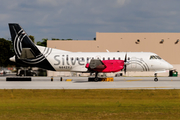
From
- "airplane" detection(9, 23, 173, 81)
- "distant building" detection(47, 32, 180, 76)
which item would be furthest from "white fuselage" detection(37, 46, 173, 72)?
"distant building" detection(47, 32, 180, 76)

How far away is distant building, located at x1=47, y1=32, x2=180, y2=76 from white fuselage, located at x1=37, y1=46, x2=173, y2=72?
31.9m

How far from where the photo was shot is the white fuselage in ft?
122

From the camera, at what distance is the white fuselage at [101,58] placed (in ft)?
122

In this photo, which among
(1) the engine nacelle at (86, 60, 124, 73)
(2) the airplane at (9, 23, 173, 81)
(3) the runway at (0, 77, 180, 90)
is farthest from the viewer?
(2) the airplane at (9, 23, 173, 81)

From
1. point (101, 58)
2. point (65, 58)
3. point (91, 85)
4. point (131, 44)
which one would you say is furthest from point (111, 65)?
point (131, 44)

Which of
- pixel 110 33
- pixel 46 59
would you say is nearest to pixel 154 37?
pixel 110 33

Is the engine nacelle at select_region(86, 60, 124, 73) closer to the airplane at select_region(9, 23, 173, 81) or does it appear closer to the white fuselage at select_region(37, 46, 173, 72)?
the airplane at select_region(9, 23, 173, 81)

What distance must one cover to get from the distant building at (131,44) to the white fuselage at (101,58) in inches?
1256

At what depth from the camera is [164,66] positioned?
3712 centimetres

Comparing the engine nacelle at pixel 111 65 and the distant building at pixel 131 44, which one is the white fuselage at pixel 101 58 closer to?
the engine nacelle at pixel 111 65

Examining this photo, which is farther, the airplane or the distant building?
the distant building
